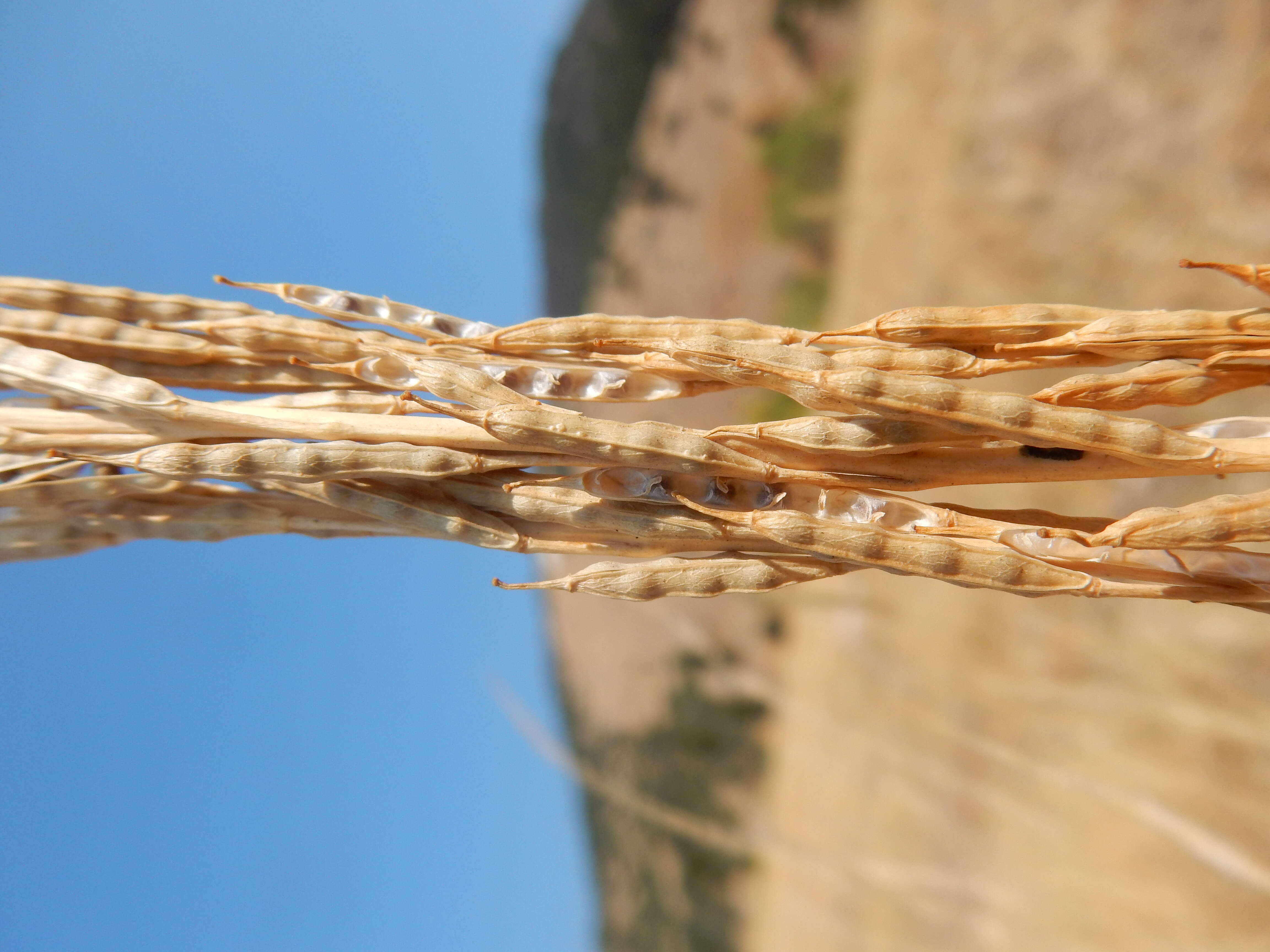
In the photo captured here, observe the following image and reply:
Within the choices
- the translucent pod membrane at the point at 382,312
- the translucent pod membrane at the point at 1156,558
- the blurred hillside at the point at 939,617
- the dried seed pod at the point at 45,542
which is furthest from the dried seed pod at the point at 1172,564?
the blurred hillside at the point at 939,617

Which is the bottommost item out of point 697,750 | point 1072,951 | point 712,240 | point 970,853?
point 1072,951

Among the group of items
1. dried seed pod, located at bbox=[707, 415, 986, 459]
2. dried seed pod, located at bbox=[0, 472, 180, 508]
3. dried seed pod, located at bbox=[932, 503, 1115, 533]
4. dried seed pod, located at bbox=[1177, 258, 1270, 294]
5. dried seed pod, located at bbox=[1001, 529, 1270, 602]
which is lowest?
dried seed pod, located at bbox=[1001, 529, 1270, 602]

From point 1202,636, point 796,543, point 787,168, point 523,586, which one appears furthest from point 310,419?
point 787,168

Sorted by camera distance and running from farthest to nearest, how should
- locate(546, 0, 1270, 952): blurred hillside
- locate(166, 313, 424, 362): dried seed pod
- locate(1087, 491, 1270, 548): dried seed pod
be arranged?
locate(546, 0, 1270, 952): blurred hillside < locate(166, 313, 424, 362): dried seed pod < locate(1087, 491, 1270, 548): dried seed pod

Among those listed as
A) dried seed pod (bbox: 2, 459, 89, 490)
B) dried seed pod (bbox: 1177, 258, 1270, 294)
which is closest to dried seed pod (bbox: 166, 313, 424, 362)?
dried seed pod (bbox: 2, 459, 89, 490)

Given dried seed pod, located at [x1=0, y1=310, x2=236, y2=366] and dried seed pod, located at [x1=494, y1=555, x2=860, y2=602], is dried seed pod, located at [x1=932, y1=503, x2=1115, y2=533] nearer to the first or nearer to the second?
dried seed pod, located at [x1=494, y1=555, x2=860, y2=602]

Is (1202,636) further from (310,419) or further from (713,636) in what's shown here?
(310,419)

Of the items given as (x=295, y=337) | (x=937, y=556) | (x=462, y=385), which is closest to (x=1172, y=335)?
(x=937, y=556)
